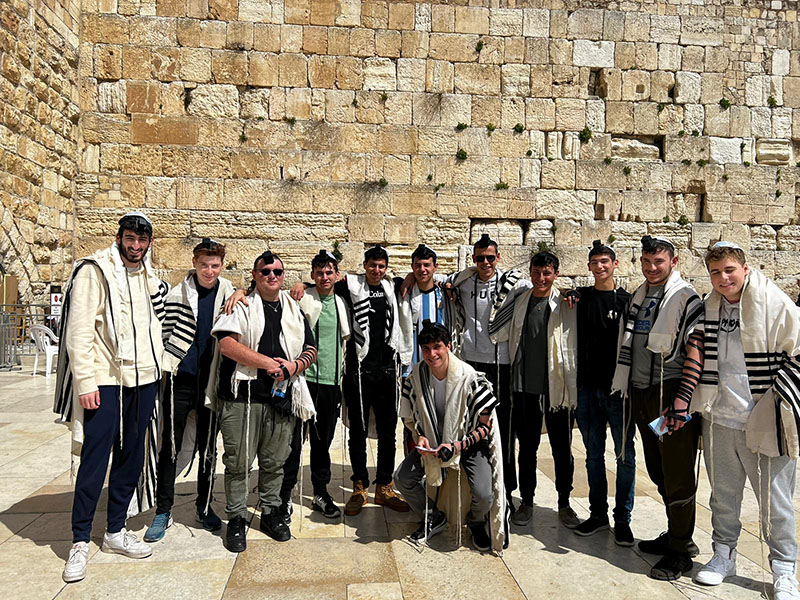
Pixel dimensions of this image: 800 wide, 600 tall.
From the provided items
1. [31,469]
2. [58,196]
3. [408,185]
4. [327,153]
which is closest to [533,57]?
[408,185]

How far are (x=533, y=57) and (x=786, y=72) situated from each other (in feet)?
15.6

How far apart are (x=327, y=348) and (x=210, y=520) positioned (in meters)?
1.36

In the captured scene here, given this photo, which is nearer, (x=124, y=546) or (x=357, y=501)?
(x=124, y=546)

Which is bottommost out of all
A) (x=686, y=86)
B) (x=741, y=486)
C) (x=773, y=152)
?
(x=741, y=486)

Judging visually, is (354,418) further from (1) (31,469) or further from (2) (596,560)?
(1) (31,469)

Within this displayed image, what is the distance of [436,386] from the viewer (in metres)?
3.58

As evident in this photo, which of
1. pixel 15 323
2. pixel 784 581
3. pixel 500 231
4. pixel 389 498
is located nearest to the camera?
pixel 784 581

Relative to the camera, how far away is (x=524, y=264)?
986 centimetres

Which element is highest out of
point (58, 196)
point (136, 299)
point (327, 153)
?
point (327, 153)

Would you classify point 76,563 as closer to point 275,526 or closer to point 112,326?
point 275,526

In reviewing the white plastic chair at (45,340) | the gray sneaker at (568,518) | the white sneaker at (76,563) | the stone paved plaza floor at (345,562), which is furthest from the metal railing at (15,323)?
the gray sneaker at (568,518)

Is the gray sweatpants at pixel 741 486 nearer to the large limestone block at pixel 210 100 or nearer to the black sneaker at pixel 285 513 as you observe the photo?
the black sneaker at pixel 285 513

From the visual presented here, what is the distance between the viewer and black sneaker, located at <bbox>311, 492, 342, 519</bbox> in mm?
3937

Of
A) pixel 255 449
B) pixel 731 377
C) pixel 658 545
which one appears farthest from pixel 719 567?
pixel 255 449
